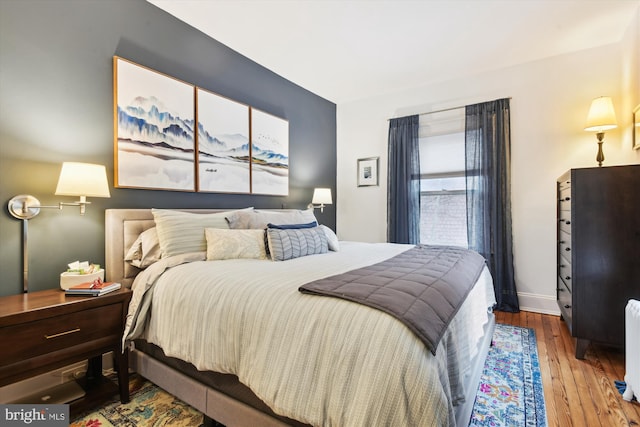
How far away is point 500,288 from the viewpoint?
11.3 ft

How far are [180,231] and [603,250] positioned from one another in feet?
9.93

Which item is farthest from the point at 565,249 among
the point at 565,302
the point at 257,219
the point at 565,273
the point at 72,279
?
the point at 72,279

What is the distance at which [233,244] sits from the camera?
87.1 inches

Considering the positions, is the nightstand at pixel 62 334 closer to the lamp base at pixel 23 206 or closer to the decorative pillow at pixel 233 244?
the lamp base at pixel 23 206

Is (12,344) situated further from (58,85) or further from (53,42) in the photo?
(53,42)

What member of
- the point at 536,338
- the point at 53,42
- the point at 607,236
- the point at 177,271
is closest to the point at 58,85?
the point at 53,42

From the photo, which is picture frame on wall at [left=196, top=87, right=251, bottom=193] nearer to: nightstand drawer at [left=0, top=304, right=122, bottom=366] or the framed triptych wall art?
the framed triptych wall art

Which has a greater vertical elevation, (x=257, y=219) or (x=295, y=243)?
(x=257, y=219)

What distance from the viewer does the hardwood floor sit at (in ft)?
5.38

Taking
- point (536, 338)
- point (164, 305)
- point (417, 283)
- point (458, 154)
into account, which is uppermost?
point (458, 154)

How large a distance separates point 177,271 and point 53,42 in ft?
5.48

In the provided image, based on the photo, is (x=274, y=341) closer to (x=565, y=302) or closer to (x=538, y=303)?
(x=565, y=302)

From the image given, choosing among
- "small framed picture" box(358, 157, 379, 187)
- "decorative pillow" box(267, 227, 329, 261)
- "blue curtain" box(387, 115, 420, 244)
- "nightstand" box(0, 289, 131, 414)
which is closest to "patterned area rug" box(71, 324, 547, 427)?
"nightstand" box(0, 289, 131, 414)

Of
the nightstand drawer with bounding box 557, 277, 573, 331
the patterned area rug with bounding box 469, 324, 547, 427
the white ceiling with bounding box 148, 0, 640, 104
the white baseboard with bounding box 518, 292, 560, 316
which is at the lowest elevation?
the patterned area rug with bounding box 469, 324, 547, 427
